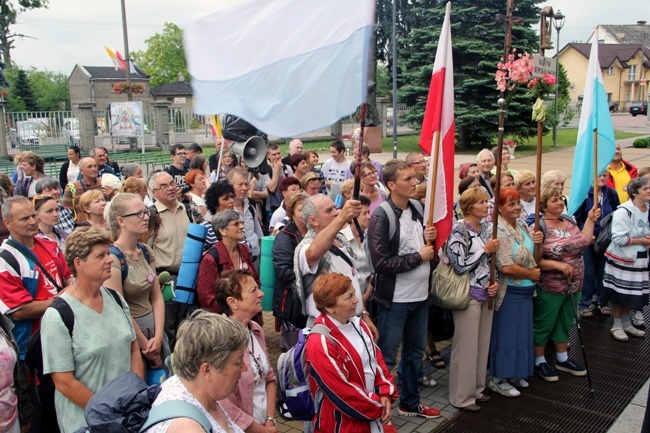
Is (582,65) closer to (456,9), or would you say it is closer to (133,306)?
(456,9)

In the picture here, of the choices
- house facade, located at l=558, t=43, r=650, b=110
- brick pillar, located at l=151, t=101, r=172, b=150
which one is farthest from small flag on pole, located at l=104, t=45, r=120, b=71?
house facade, located at l=558, t=43, r=650, b=110

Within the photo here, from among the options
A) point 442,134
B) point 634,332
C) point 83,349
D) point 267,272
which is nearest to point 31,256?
point 83,349

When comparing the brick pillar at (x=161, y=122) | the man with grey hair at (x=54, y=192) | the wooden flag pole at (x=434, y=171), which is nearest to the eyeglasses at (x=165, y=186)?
the man with grey hair at (x=54, y=192)

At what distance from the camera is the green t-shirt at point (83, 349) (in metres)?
3.14

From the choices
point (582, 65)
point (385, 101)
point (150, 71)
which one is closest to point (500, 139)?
point (385, 101)

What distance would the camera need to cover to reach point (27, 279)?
397cm

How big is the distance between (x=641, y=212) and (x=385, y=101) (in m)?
30.4

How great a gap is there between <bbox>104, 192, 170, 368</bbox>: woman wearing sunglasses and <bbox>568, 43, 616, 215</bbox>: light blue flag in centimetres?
470

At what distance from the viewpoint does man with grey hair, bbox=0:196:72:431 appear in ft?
12.3

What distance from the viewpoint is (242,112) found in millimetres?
3801

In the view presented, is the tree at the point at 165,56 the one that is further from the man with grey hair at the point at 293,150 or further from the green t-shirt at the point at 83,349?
the green t-shirt at the point at 83,349

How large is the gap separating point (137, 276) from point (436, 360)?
334cm

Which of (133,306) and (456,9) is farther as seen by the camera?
(456,9)

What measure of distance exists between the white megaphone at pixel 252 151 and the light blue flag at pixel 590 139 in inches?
135
